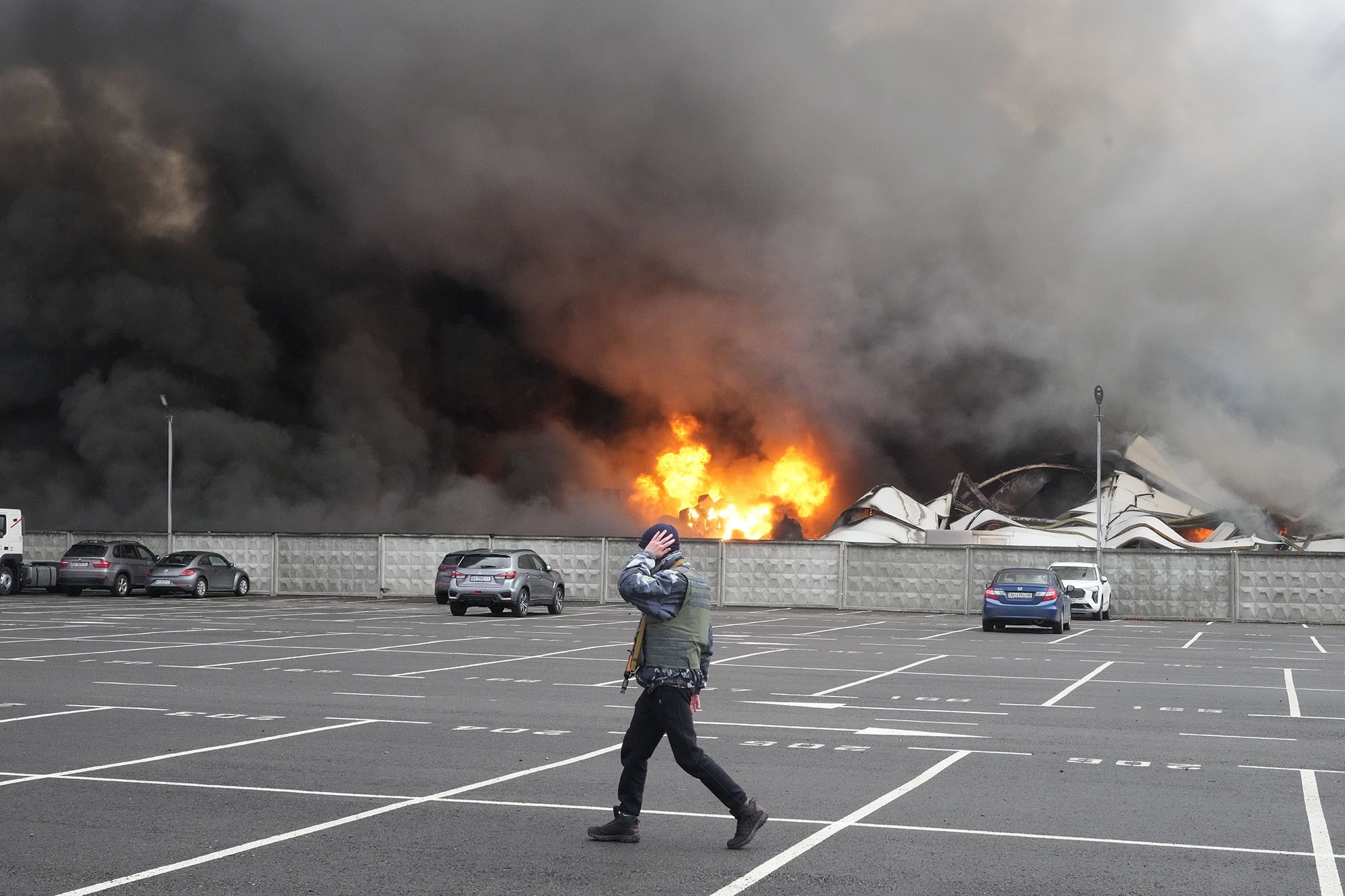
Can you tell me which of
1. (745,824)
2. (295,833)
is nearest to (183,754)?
(295,833)

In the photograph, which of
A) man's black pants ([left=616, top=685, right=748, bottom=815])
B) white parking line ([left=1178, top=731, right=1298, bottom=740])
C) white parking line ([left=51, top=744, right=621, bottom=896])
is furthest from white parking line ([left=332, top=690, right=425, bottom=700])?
white parking line ([left=1178, top=731, right=1298, bottom=740])

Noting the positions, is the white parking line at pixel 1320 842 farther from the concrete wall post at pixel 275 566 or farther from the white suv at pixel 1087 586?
the concrete wall post at pixel 275 566

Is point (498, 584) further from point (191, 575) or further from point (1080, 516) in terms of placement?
point (1080, 516)

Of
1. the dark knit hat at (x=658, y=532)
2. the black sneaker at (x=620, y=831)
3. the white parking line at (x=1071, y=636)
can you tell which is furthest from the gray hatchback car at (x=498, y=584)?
the black sneaker at (x=620, y=831)

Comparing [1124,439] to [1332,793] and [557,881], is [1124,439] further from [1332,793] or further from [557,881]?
[557,881]

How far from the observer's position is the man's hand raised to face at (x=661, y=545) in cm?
748

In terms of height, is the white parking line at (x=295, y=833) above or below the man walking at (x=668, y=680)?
below

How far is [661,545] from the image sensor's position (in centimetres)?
749

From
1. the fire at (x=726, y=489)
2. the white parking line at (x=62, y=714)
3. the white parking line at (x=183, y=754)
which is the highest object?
the fire at (x=726, y=489)

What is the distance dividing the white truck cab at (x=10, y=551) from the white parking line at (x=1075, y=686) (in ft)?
107

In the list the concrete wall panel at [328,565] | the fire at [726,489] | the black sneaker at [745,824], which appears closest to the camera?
the black sneaker at [745,824]

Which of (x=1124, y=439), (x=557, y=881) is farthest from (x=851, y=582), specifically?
(x=557, y=881)

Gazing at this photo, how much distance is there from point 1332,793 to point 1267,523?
52664 mm

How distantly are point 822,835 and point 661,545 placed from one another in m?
1.89
